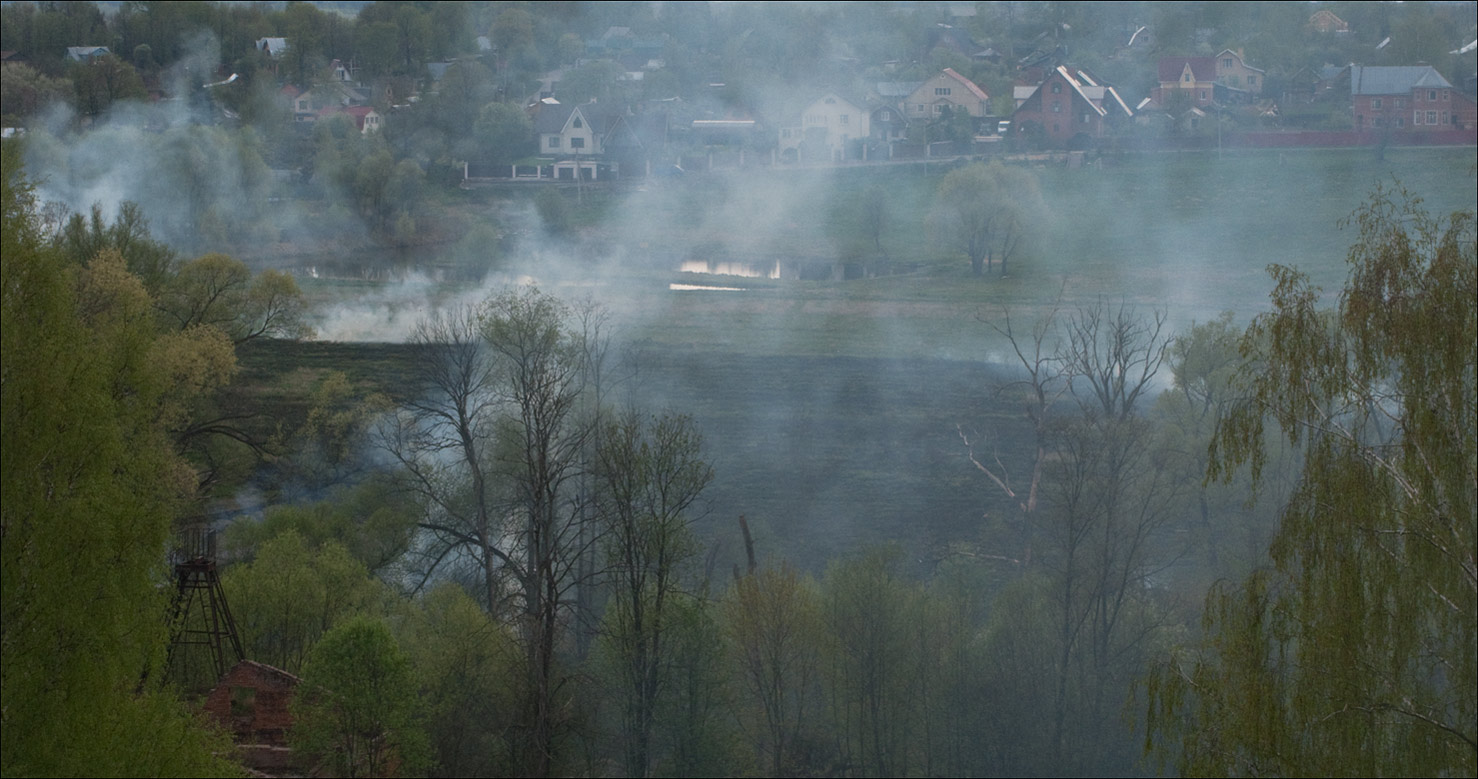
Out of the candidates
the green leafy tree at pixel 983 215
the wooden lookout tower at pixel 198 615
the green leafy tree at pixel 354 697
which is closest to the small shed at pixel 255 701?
the wooden lookout tower at pixel 198 615

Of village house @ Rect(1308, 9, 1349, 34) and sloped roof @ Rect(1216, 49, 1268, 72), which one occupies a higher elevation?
village house @ Rect(1308, 9, 1349, 34)

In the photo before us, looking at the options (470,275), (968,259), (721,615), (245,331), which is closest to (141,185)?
(470,275)

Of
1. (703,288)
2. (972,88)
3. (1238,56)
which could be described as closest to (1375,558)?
(703,288)

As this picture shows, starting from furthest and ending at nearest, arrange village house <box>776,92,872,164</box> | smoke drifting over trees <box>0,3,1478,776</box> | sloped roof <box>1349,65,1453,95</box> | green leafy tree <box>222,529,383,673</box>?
village house <box>776,92,872,164</box> → sloped roof <box>1349,65,1453,95</box> → green leafy tree <box>222,529,383,673</box> → smoke drifting over trees <box>0,3,1478,776</box>

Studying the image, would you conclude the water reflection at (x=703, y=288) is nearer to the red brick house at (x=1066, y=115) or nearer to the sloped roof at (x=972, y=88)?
the red brick house at (x=1066, y=115)

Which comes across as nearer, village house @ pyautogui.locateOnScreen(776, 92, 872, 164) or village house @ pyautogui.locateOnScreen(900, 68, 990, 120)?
village house @ pyautogui.locateOnScreen(776, 92, 872, 164)

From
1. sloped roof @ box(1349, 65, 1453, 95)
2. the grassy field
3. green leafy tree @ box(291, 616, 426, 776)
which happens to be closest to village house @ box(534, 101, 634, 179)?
the grassy field

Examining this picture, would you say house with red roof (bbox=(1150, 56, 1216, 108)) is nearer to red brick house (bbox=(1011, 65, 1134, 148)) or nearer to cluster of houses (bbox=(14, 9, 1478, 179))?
cluster of houses (bbox=(14, 9, 1478, 179))

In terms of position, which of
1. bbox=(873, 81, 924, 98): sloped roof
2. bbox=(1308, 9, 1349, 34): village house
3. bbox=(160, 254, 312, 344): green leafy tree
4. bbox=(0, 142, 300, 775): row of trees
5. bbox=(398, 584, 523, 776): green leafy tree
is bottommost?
bbox=(398, 584, 523, 776): green leafy tree
